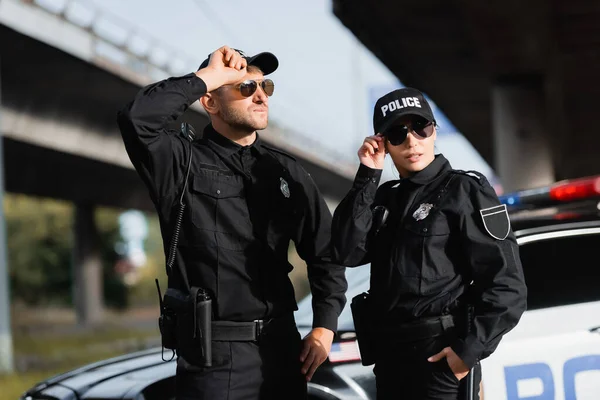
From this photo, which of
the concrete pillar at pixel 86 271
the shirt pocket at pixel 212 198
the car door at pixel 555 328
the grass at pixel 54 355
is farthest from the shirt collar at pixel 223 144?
the concrete pillar at pixel 86 271

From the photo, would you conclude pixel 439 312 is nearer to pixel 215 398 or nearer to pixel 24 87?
pixel 215 398

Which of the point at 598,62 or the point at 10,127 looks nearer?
the point at 598,62

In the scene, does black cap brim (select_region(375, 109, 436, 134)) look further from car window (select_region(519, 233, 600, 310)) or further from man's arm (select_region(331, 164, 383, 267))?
car window (select_region(519, 233, 600, 310))

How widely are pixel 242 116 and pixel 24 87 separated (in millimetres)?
20562

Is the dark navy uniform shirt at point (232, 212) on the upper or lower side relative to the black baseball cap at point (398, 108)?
lower

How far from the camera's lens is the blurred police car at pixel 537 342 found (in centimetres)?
420

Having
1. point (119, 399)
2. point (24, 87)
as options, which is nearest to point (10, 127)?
point (24, 87)

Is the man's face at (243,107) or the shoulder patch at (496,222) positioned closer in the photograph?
the shoulder patch at (496,222)

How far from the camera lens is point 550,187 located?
4738mm

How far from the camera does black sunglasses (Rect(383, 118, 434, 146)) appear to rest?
3.57m

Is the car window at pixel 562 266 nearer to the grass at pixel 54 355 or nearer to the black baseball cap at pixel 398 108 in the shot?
the black baseball cap at pixel 398 108

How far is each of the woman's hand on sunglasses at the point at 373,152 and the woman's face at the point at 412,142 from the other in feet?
0.19

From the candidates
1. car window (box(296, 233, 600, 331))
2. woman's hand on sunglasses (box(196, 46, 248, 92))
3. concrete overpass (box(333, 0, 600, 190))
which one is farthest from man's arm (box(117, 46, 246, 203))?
concrete overpass (box(333, 0, 600, 190))

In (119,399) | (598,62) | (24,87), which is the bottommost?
(119,399)
